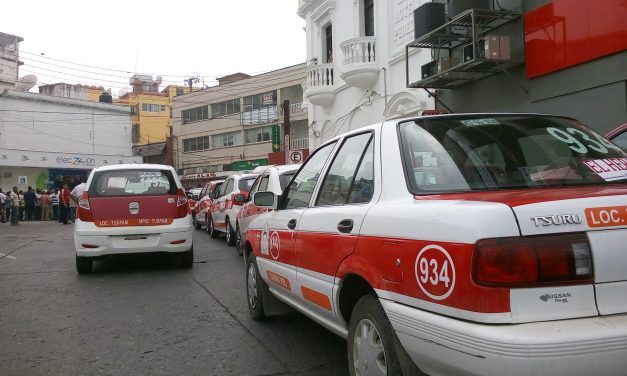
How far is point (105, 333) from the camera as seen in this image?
487 centimetres

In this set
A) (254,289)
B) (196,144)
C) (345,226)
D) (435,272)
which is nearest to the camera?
(435,272)

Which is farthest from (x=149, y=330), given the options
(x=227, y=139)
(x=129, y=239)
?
(x=227, y=139)

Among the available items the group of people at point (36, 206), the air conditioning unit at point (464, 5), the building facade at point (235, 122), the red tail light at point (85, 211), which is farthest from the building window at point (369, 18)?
the building facade at point (235, 122)

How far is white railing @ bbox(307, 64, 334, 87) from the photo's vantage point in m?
18.8

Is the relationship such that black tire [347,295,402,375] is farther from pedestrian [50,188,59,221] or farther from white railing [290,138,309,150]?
white railing [290,138,309,150]

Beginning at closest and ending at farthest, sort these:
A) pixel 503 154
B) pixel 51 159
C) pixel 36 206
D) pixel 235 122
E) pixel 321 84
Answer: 1. pixel 503 154
2. pixel 321 84
3. pixel 36 206
4. pixel 51 159
5. pixel 235 122

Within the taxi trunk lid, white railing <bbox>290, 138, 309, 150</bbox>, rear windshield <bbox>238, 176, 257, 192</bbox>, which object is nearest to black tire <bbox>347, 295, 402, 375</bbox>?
the taxi trunk lid

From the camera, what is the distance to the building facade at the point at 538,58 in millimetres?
8195

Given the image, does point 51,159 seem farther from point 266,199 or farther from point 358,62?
point 266,199

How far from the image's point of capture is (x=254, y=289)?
17.1 ft

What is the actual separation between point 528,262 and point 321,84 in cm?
1728

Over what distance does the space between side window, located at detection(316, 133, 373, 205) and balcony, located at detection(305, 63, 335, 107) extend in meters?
15.2

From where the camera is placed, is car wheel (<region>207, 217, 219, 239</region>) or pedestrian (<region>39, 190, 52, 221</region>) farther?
pedestrian (<region>39, 190, 52, 221</region>)

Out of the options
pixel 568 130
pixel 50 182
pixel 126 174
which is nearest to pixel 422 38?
pixel 126 174
